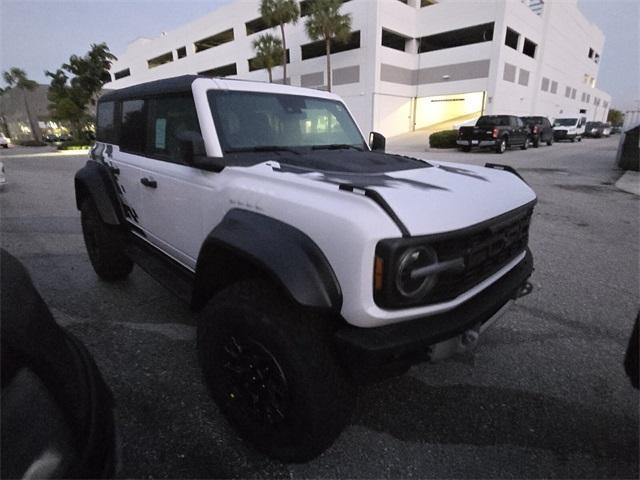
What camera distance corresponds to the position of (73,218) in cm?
688

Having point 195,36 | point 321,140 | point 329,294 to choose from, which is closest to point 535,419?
point 329,294

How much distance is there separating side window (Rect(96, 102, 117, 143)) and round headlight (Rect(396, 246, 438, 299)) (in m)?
3.33

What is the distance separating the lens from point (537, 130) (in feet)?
74.3

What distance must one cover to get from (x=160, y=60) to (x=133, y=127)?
66.2m

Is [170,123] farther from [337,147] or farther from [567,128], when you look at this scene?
[567,128]

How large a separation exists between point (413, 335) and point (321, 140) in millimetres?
1854

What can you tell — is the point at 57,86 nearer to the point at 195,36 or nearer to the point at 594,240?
the point at 195,36

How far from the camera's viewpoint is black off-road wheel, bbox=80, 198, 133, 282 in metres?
3.62

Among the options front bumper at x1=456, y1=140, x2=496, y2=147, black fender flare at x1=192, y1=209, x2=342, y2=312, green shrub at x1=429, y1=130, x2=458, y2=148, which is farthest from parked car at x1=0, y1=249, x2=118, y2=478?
green shrub at x1=429, y1=130, x2=458, y2=148

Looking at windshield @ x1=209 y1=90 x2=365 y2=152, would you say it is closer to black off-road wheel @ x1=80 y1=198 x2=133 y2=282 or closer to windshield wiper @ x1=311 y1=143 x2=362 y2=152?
windshield wiper @ x1=311 y1=143 x2=362 y2=152

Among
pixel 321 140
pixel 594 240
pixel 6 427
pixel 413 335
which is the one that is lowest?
pixel 594 240

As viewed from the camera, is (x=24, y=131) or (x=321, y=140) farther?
(x=24, y=131)

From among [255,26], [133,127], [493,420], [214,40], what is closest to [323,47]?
[255,26]

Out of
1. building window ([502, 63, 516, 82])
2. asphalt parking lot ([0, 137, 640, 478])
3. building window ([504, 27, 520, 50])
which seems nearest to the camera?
asphalt parking lot ([0, 137, 640, 478])
